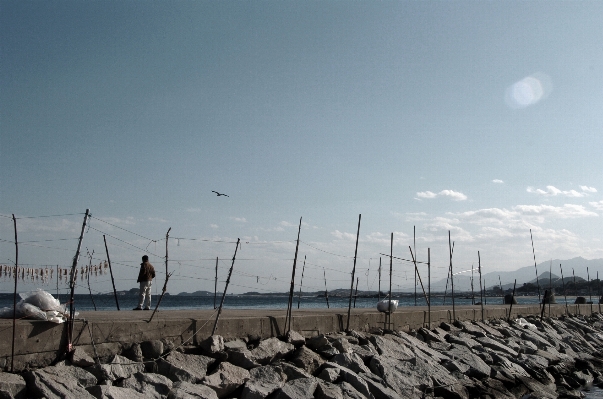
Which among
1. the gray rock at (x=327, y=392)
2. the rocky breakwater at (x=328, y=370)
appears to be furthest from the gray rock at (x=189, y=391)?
the gray rock at (x=327, y=392)

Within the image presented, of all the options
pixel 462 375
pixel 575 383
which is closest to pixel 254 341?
pixel 462 375

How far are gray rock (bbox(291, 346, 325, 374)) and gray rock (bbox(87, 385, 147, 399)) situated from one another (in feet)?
11.5

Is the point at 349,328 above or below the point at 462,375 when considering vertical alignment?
above

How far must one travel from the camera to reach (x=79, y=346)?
7.71m

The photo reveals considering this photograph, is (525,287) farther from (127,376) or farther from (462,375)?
(127,376)

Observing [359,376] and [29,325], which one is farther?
[359,376]

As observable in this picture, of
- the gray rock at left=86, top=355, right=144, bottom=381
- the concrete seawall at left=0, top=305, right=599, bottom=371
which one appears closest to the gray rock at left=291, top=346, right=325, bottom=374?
the concrete seawall at left=0, top=305, right=599, bottom=371

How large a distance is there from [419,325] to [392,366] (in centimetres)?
461

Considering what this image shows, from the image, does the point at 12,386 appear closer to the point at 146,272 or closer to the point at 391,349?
the point at 146,272

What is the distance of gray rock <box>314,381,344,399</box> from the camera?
8859 mm

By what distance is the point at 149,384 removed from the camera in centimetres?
766

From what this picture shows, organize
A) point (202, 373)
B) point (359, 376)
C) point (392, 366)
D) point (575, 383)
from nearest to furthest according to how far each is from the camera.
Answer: point (202, 373), point (359, 376), point (392, 366), point (575, 383)

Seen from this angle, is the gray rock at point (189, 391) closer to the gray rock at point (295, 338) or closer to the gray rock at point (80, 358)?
the gray rock at point (80, 358)

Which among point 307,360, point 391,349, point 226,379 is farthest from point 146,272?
point 391,349
